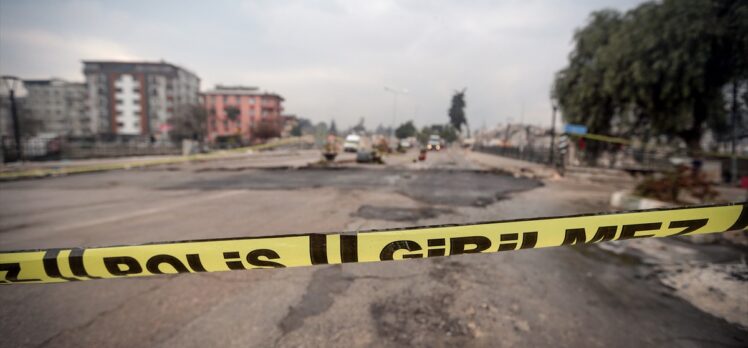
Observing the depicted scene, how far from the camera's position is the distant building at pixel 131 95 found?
225ft

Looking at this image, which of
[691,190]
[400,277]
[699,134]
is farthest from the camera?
[699,134]

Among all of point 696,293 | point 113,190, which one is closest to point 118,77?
point 113,190

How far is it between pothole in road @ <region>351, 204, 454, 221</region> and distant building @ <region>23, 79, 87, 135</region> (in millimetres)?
93900

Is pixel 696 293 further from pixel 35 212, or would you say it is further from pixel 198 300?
pixel 35 212

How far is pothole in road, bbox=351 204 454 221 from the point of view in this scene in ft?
18.2

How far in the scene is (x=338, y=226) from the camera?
4.88 metres

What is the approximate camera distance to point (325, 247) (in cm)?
Result: 142

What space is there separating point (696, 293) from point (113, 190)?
38.4ft

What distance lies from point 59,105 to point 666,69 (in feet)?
380

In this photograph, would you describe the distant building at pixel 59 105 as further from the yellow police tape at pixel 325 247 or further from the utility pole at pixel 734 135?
the utility pole at pixel 734 135

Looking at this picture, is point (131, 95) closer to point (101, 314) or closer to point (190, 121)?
point (190, 121)

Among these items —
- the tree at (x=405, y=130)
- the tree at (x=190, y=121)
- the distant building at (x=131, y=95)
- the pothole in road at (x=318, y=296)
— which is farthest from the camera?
the distant building at (x=131, y=95)

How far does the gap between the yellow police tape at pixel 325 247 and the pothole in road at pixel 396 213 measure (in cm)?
394

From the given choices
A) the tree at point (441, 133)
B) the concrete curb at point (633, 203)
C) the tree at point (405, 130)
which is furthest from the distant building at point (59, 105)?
the concrete curb at point (633, 203)
